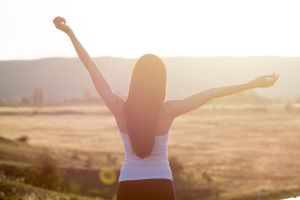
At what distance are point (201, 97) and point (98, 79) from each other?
2.33 ft

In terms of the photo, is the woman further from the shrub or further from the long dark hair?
the shrub

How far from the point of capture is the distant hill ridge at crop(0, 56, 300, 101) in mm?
154500

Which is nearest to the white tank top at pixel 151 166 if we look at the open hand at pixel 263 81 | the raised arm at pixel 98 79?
the raised arm at pixel 98 79

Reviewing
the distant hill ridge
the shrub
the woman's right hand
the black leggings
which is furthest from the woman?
the distant hill ridge

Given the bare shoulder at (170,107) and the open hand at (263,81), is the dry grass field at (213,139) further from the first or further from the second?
the bare shoulder at (170,107)

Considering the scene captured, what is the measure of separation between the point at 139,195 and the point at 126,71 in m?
178

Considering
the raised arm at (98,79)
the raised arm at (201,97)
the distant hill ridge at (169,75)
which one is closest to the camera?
the raised arm at (201,97)

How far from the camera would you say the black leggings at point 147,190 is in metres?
3.75

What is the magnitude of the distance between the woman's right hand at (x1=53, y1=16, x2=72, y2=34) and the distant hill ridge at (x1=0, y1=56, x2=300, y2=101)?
471 ft

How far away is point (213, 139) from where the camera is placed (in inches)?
3524

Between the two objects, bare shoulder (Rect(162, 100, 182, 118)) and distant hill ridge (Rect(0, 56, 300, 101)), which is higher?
bare shoulder (Rect(162, 100, 182, 118))

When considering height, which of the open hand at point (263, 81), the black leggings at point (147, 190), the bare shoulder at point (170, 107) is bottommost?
the black leggings at point (147, 190)

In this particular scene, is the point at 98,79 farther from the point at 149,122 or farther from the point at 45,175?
the point at 45,175

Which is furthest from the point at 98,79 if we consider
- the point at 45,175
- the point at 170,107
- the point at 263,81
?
the point at 45,175
